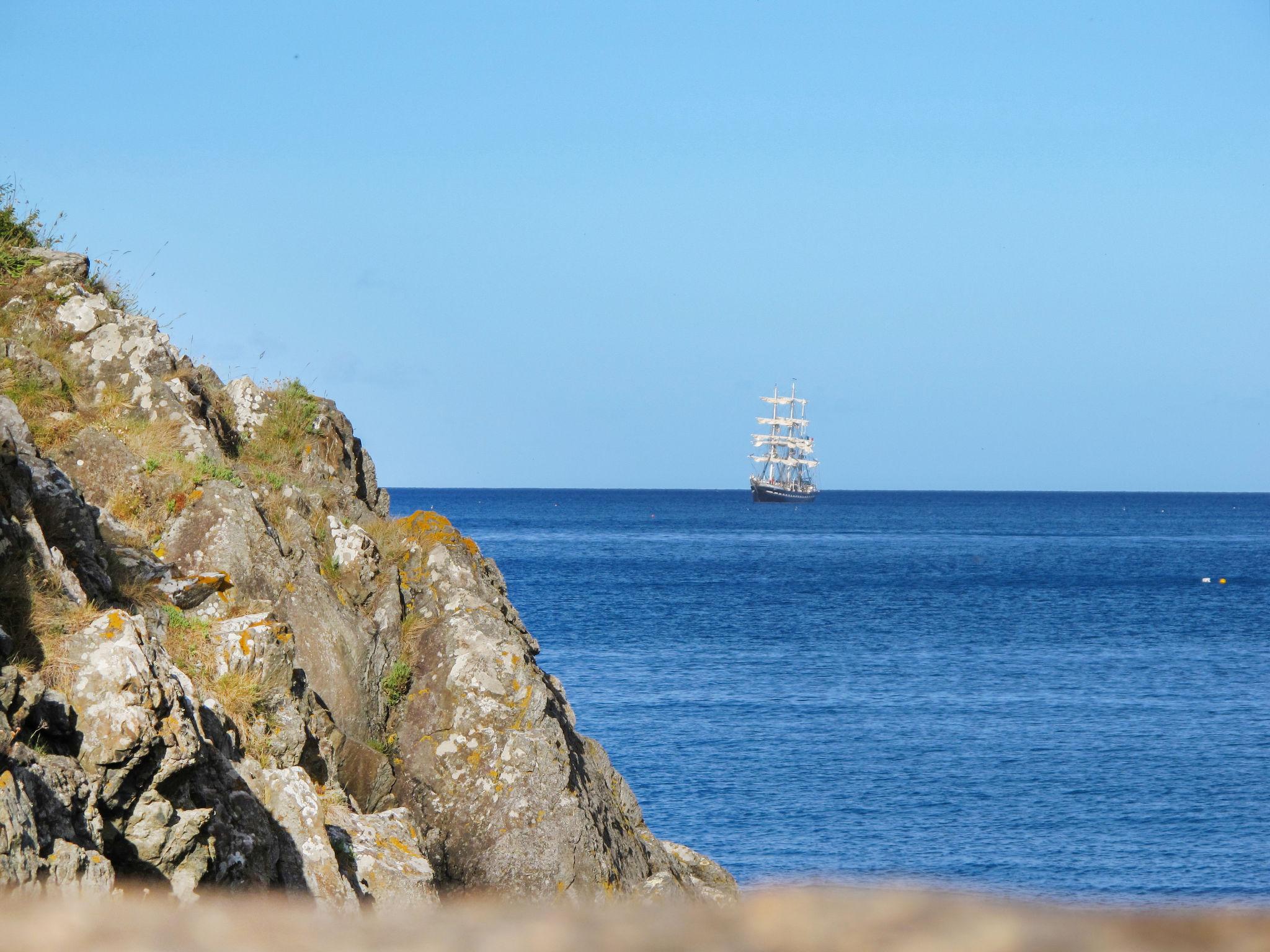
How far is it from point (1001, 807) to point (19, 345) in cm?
2650

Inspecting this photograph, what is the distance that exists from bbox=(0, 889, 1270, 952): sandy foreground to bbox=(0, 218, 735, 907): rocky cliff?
385 cm

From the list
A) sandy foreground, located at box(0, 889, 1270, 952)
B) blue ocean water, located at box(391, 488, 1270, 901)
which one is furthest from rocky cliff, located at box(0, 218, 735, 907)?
A: blue ocean water, located at box(391, 488, 1270, 901)

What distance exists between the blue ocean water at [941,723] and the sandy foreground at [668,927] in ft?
0.60

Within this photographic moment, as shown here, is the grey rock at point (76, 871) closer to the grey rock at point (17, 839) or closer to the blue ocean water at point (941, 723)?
the grey rock at point (17, 839)

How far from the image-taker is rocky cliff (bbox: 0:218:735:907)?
264 inches

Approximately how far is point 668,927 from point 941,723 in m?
40.1

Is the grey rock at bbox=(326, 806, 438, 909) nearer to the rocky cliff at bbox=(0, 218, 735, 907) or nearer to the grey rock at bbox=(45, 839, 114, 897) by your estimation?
the rocky cliff at bbox=(0, 218, 735, 907)

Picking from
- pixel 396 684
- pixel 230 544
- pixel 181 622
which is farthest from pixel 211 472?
pixel 396 684

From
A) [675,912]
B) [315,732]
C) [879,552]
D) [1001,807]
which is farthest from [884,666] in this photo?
[879,552]

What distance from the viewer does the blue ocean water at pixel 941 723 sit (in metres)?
27.0

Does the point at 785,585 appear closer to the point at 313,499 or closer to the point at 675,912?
the point at 313,499

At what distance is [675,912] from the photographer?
1.60m

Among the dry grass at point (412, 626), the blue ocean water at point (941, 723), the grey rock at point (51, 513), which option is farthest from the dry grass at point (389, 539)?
the blue ocean water at point (941, 723)

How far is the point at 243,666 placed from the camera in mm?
9141
